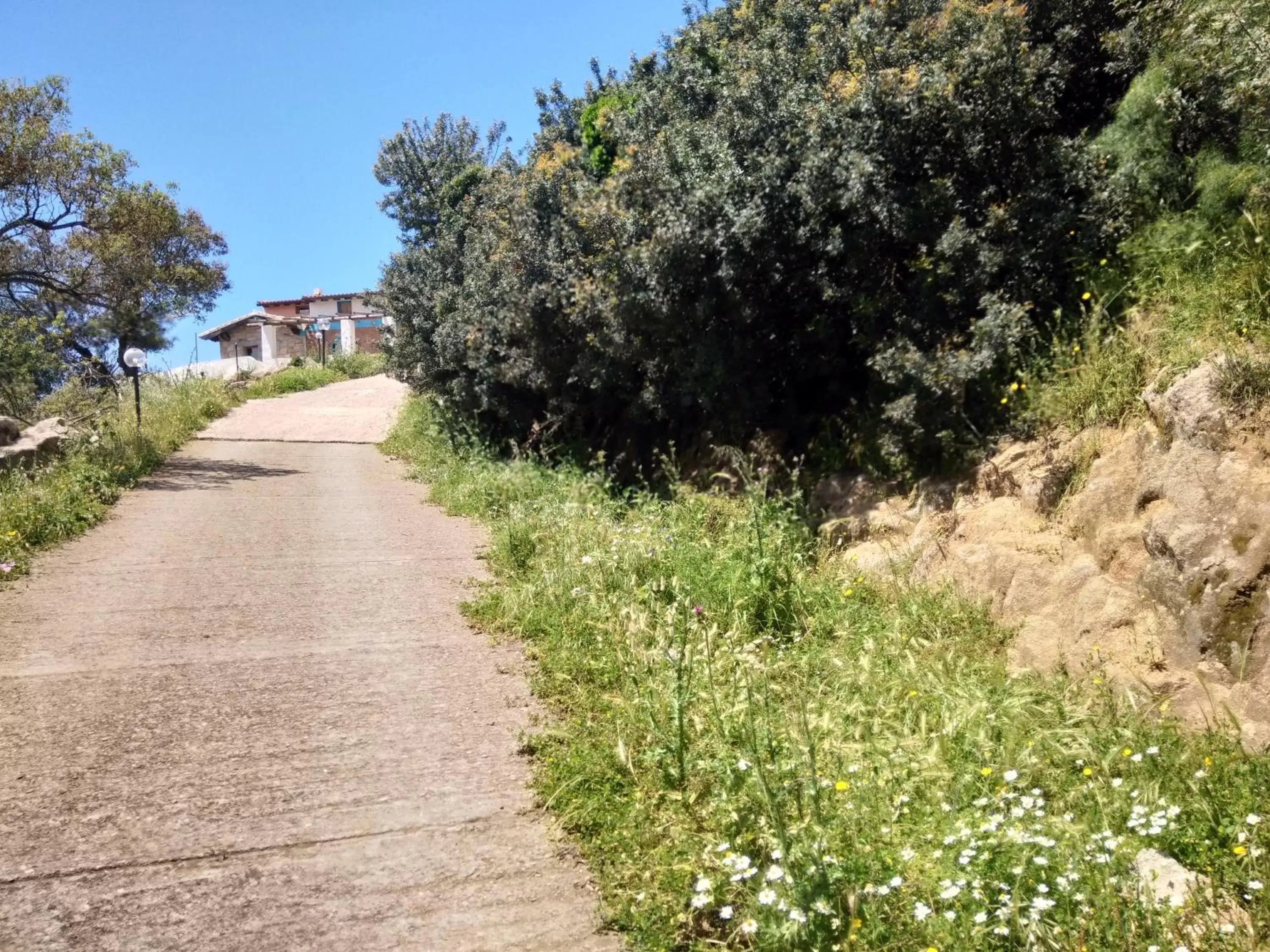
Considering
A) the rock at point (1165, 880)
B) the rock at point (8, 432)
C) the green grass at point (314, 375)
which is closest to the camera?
the rock at point (1165, 880)

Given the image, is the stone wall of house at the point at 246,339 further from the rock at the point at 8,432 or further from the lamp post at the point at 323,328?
the rock at the point at 8,432

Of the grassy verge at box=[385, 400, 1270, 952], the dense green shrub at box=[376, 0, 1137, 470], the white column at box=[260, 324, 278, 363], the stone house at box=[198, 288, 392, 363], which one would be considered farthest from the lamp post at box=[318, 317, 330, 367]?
the grassy verge at box=[385, 400, 1270, 952]

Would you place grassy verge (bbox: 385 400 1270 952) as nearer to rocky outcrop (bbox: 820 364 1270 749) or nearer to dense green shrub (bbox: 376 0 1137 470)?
rocky outcrop (bbox: 820 364 1270 749)

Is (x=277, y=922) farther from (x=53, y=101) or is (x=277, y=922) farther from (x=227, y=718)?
(x=53, y=101)

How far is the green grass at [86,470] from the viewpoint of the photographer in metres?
8.43

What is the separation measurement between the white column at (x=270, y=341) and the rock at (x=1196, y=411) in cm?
4765

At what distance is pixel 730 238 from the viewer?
769 cm

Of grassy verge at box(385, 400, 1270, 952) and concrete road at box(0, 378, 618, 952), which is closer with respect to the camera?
grassy verge at box(385, 400, 1270, 952)

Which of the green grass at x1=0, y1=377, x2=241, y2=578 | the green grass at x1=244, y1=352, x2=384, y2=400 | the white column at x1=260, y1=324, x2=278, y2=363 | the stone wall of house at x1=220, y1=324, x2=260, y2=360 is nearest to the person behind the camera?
the green grass at x1=0, y1=377, x2=241, y2=578

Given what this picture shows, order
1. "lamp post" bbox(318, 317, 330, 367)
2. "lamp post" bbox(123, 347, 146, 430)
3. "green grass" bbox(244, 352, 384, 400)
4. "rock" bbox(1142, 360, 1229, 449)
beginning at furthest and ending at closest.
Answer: "lamp post" bbox(318, 317, 330, 367)
"green grass" bbox(244, 352, 384, 400)
"lamp post" bbox(123, 347, 146, 430)
"rock" bbox(1142, 360, 1229, 449)

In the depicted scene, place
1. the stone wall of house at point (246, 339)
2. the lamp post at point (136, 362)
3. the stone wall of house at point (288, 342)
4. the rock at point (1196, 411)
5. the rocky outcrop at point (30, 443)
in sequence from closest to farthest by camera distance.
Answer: the rock at point (1196, 411), the rocky outcrop at point (30, 443), the lamp post at point (136, 362), the stone wall of house at point (288, 342), the stone wall of house at point (246, 339)

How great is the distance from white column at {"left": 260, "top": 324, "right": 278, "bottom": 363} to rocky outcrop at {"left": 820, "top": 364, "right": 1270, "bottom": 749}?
46500 mm

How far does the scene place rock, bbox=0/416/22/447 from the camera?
10.8 m

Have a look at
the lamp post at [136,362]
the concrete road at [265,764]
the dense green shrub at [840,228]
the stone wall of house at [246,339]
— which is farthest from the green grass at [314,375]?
the concrete road at [265,764]
